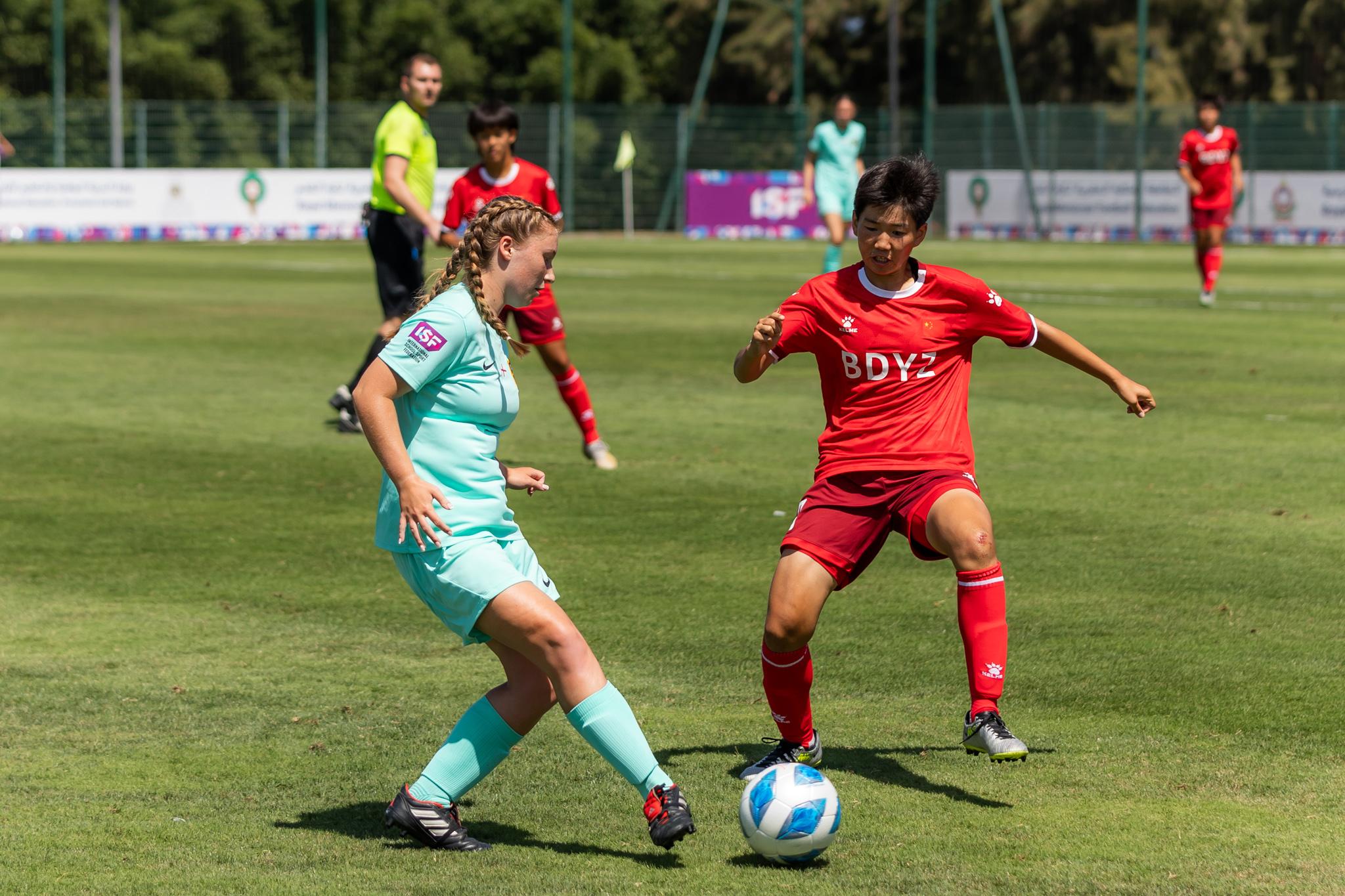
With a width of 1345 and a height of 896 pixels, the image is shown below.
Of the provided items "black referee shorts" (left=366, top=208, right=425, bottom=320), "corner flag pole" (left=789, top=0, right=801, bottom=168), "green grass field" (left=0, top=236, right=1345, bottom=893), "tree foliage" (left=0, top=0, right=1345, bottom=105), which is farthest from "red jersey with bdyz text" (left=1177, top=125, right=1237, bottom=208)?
"tree foliage" (left=0, top=0, right=1345, bottom=105)

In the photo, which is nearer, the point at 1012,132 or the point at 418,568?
the point at 418,568

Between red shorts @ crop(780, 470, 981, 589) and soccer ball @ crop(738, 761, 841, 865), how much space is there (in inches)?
33.1

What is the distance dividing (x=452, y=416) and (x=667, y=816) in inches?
42.8

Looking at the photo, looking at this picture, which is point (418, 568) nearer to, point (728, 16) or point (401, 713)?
point (401, 713)

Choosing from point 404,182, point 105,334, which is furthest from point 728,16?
point 404,182

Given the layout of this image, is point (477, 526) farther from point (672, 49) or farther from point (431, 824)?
point (672, 49)

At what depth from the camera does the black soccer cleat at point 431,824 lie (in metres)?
4.59

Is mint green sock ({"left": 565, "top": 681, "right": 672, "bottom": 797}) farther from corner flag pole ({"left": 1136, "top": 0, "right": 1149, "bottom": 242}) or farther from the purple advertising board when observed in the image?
the purple advertising board

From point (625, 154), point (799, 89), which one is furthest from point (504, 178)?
point (799, 89)

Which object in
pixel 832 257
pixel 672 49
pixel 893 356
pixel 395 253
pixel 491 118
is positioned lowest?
pixel 832 257

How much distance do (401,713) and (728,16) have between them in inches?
2110

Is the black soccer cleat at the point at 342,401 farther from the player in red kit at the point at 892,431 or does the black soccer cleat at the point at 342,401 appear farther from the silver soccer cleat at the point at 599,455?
the player in red kit at the point at 892,431

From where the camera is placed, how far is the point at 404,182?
39.8 ft

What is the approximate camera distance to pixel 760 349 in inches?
212
